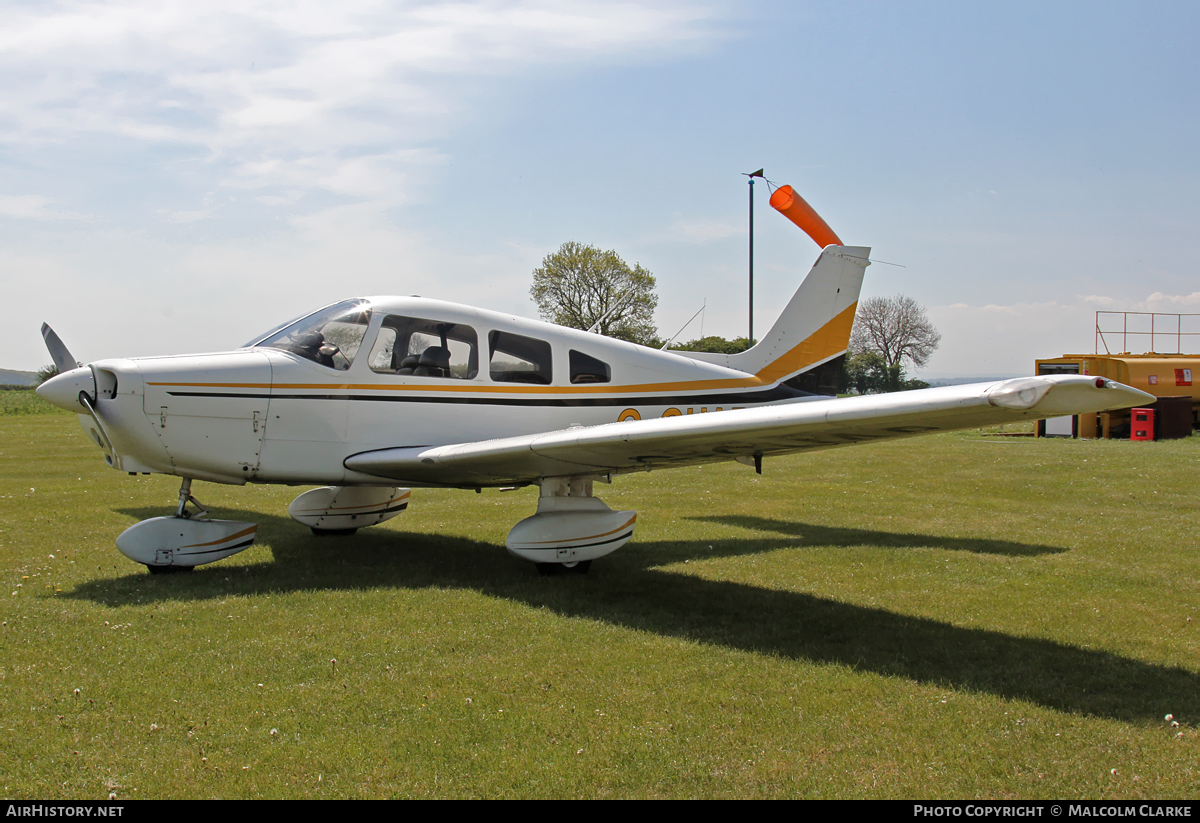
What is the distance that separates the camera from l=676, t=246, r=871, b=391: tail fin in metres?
10.1

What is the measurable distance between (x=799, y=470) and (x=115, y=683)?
43.8 feet

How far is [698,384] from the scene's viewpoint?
8914 mm

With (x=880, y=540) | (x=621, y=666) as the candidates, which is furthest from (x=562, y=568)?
(x=880, y=540)

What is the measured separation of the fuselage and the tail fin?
205 cm

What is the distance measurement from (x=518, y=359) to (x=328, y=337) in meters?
1.73

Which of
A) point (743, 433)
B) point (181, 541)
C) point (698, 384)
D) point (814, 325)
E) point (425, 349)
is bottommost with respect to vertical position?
point (181, 541)

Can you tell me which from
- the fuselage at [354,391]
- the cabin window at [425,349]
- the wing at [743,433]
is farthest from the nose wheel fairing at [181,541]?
the cabin window at [425,349]

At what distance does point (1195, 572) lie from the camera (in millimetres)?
6895

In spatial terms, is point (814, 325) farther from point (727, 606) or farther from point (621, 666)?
point (621, 666)

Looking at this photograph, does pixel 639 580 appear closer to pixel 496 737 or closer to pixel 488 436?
pixel 488 436

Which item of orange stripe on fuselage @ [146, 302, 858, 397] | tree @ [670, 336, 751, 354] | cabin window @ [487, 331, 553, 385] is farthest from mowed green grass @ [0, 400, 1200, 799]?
tree @ [670, 336, 751, 354]

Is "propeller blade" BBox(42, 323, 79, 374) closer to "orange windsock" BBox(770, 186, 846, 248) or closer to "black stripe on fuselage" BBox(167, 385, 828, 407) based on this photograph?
"black stripe on fuselage" BBox(167, 385, 828, 407)

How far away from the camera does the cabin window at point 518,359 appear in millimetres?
7703
